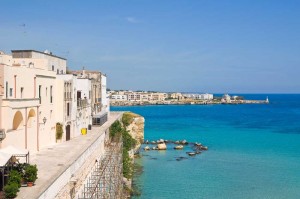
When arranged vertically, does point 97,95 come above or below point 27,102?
above

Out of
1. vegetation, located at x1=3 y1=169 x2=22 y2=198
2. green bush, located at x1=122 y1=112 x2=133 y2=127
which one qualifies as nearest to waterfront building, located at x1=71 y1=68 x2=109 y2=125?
green bush, located at x1=122 y1=112 x2=133 y2=127

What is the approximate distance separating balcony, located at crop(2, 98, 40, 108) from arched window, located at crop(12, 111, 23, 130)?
2.18ft

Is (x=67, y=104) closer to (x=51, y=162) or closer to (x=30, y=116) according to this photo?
(x=30, y=116)

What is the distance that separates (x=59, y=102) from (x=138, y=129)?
28783 millimetres

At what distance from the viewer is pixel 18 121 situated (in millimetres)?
29641

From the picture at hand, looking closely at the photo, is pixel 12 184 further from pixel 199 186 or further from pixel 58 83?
pixel 199 186

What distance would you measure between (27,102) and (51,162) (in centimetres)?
526

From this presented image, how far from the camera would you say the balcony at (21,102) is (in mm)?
26378

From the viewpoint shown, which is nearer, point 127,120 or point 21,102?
point 21,102

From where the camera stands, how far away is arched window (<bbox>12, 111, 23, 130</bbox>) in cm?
2923

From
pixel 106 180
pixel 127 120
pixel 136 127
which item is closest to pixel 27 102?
pixel 106 180

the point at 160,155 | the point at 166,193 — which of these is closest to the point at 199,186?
the point at 166,193

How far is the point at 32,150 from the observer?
3197 cm

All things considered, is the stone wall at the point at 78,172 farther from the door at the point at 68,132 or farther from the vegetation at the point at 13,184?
the door at the point at 68,132
